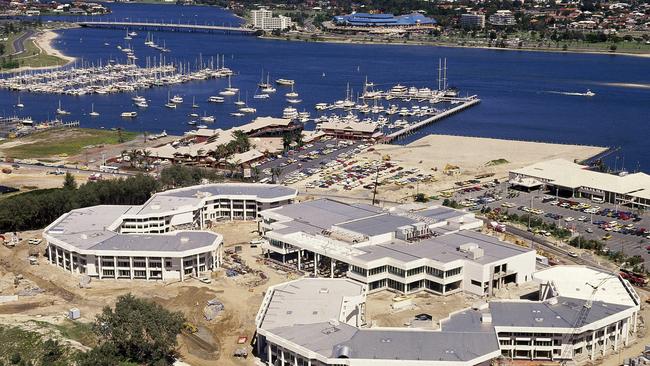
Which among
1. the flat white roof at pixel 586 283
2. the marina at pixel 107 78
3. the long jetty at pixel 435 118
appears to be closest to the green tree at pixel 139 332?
the flat white roof at pixel 586 283

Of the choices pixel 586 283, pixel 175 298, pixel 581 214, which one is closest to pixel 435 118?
pixel 581 214

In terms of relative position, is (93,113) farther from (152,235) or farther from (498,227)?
(498,227)

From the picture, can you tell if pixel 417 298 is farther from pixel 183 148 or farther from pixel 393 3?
pixel 393 3

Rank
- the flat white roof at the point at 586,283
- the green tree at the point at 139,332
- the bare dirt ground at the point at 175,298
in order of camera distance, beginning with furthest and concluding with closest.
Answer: the flat white roof at the point at 586,283
the bare dirt ground at the point at 175,298
the green tree at the point at 139,332

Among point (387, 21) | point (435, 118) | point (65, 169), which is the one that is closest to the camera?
point (65, 169)

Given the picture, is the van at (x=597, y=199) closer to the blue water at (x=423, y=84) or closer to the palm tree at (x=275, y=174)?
the blue water at (x=423, y=84)

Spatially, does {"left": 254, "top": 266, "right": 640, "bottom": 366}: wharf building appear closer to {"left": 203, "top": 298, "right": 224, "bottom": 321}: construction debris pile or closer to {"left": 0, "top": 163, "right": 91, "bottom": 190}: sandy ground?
{"left": 203, "top": 298, "right": 224, "bottom": 321}: construction debris pile

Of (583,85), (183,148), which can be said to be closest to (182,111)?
(183,148)
